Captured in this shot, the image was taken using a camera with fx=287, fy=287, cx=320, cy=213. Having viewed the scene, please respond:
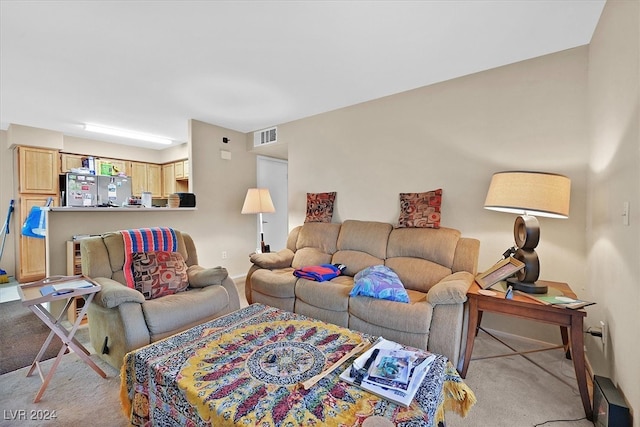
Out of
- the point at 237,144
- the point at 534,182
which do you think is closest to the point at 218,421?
the point at 534,182

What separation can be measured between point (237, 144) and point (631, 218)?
4.51 meters

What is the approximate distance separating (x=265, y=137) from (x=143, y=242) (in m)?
2.55

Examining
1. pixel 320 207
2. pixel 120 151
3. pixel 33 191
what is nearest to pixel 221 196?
pixel 320 207

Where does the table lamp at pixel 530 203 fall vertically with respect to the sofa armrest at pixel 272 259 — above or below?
above

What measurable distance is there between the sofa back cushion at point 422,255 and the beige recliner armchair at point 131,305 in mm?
1573

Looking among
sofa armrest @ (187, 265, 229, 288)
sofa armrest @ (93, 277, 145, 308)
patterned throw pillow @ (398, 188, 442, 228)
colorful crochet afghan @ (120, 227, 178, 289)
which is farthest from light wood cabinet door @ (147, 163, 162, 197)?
patterned throw pillow @ (398, 188, 442, 228)

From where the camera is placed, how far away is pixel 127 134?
486 cm

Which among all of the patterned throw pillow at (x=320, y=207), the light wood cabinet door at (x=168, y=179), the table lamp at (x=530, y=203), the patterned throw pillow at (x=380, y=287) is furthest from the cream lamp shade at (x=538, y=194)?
the light wood cabinet door at (x=168, y=179)

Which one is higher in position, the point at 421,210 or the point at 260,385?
the point at 421,210

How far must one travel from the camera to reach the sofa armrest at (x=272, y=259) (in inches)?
125

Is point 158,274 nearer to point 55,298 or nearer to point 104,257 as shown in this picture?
point 104,257

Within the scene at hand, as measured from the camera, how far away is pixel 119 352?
196 cm

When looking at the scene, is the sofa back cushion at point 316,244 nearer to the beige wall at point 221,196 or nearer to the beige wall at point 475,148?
the beige wall at point 475,148

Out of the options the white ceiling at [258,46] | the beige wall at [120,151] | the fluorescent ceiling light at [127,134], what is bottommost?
the beige wall at [120,151]
